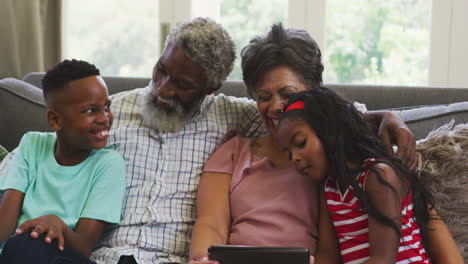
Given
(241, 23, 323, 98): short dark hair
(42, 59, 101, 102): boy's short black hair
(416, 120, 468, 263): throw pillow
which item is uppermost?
(241, 23, 323, 98): short dark hair

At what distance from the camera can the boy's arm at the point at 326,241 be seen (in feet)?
4.91

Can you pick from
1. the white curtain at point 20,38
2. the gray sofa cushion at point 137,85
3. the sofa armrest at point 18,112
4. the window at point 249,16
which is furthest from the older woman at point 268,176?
the white curtain at point 20,38

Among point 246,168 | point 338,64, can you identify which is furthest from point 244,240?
point 338,64

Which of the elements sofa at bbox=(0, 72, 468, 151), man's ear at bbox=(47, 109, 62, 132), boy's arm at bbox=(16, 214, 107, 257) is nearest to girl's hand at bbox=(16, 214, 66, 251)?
boy's arm at bbox=(16, 214, 107, 257)

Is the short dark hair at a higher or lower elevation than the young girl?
higher

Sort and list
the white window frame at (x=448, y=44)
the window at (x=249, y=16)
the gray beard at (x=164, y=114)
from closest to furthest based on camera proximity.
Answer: the gray beard at (x=164, y=114), the white window frame at (x=448, y=44), the window at (x=249, y=16)

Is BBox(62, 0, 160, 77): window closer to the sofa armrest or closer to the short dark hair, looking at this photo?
the sofa armrest

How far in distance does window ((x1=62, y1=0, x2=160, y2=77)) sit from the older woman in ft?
5.61

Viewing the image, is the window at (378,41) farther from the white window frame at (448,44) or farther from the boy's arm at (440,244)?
the boy's arm at (440,244)

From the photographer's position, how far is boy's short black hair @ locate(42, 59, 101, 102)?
5.40ft

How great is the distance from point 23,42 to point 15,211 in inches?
62.0

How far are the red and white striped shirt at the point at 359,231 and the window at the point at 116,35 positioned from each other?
6.94 feet

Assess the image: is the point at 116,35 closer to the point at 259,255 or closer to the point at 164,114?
the point at 164,114

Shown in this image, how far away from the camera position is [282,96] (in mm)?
1626
